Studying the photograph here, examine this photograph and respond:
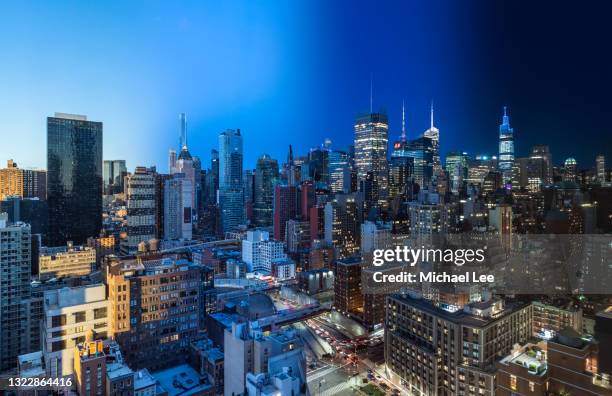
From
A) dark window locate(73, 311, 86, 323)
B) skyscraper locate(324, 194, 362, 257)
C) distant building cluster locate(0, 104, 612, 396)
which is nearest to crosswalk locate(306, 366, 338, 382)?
distant building cluster locate(0, 104, 612, 396)

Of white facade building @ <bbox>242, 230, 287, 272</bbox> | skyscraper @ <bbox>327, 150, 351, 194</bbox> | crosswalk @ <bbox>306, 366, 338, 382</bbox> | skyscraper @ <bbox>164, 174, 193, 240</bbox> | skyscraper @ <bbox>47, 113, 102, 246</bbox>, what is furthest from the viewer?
skyscraper @ <bbox>327, 150, 351, 194</bbox>

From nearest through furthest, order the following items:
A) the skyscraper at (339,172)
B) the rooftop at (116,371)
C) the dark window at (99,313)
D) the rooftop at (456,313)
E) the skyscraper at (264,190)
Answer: the rooftop at (116,371) → the dark window at (99,313) → the rooftop at (456,313) → the skyscraper at (339,172) → the skyscraper at (264,190)

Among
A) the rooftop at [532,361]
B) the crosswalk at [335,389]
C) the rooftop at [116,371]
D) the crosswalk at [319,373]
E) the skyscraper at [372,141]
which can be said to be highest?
the skyscraper at [372,141]

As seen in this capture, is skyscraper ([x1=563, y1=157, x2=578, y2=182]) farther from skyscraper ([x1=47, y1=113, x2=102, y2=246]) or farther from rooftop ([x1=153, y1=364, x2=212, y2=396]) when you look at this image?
skyscraper ([x1=47, y1=113, x2=102, y2=246])

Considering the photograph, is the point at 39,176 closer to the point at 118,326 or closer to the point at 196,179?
the point at 196,179

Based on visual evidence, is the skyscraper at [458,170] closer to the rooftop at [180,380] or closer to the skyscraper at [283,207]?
the skyscraper at [283,207]

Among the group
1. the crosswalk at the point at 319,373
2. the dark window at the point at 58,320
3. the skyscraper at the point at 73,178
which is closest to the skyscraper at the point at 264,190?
the skyscraper at the point at 73,178
